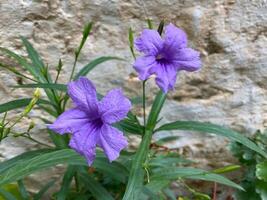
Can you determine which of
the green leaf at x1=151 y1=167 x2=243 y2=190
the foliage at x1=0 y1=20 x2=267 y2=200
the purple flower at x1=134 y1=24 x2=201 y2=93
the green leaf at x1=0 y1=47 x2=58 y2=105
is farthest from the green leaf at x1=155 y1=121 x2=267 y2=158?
the green leaf at x1=0 y1=47 x2=58 y2=105

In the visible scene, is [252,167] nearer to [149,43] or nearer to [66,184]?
[66,184]

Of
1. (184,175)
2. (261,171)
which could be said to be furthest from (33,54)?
(261,171)

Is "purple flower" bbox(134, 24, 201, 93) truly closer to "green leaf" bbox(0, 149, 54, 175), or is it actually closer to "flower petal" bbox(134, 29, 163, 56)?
"flower petal" bbox(134, 29, 163, 56)

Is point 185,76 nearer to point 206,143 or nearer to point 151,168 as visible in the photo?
point 206,143

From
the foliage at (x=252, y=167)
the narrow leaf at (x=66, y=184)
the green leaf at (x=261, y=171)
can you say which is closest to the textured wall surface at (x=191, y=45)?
the foliage at (x=252, y=167)

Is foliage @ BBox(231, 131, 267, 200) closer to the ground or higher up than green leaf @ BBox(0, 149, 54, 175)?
closer to the ground

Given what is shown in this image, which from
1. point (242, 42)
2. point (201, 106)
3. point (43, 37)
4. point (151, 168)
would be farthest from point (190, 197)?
point (43, 37)
